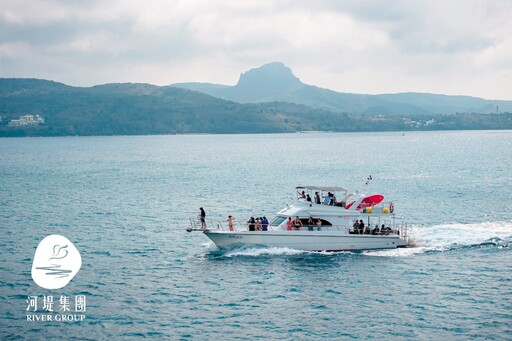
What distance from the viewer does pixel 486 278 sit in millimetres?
38188

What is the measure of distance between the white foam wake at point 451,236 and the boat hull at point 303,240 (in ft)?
3.34

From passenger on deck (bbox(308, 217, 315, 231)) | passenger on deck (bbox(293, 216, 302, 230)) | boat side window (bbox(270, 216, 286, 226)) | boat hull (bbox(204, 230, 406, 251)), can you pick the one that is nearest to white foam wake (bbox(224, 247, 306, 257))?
boat hull (bbox(204, 230, 406, 251))

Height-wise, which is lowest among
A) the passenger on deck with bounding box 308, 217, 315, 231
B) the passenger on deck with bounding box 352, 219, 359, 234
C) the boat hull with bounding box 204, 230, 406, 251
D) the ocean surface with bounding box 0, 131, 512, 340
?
the ocean surface with bounding box 0, 131, 512, 340

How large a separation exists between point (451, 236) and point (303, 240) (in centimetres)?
1473

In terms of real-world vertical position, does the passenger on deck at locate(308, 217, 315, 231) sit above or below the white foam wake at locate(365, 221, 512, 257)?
above

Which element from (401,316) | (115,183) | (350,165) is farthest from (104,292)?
(350,165)

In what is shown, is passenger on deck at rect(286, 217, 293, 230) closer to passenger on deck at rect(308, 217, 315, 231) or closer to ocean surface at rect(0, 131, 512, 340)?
passenger on deck at rect(308, 217, 315, 231)

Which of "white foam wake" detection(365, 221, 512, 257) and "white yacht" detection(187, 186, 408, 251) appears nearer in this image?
"white yacht" detection(187, 186, 408, 251)

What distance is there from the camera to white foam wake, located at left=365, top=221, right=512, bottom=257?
151ft

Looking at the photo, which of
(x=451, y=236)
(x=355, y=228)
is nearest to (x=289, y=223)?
(x=355, y=228)

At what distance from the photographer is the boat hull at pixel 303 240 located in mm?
44844

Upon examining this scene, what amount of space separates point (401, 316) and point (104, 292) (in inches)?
755

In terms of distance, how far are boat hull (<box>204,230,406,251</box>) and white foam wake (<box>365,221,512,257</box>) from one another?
3.34ft

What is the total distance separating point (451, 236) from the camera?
4969 centimetres
